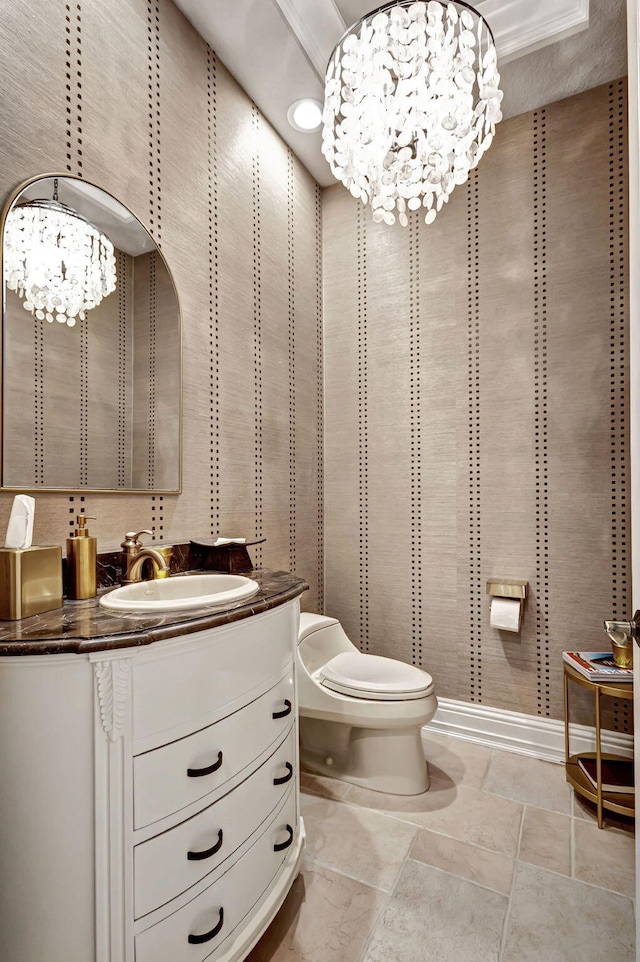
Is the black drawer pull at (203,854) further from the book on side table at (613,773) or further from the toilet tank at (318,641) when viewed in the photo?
the book on side table at (613,773)

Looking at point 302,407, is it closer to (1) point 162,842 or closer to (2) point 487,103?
(2) point 487,103

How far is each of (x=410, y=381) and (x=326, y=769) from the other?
1904 millimetres

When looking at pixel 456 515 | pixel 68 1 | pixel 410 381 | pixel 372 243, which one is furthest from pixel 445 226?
pixel 68 1

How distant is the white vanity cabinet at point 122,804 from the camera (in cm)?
84

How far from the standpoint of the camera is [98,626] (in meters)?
0.91

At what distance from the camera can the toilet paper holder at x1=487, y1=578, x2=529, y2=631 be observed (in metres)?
2.14

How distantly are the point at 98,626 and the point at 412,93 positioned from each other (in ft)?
5.90

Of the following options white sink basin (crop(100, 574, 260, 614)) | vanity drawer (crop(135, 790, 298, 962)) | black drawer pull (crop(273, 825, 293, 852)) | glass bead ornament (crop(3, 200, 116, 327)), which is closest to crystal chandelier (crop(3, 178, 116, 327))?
glass bead ornament (crop(3, 200, 116, 327))

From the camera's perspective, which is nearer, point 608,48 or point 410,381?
point 608,48

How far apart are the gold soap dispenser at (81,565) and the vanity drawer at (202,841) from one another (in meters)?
0.58

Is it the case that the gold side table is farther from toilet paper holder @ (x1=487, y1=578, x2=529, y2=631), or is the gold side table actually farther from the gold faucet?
the gold faucet

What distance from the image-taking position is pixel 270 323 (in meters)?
2.25

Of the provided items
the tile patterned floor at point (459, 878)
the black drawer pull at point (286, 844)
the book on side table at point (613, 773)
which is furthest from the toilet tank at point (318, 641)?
the book on side table at point (613, 773)

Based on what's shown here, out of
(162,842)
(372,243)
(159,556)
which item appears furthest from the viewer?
(372,243)
